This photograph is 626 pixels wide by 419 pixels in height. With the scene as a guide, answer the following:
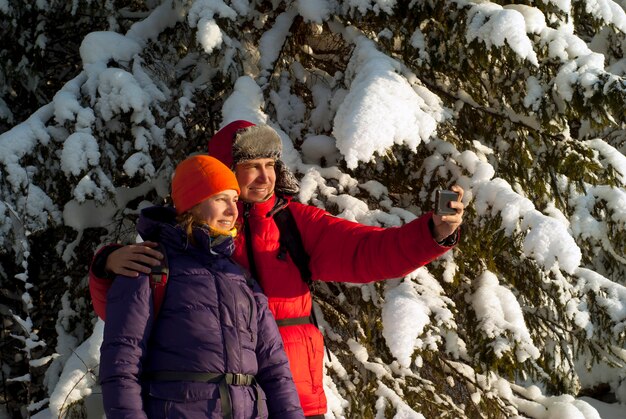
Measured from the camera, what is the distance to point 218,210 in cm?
254

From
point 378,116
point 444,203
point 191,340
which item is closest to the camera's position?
point 191,340

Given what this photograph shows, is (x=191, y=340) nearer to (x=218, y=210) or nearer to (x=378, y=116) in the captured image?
(x=218, y=210)

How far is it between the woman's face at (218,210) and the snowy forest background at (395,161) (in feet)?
3.87

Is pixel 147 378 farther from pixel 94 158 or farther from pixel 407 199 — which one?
pixel 407 199

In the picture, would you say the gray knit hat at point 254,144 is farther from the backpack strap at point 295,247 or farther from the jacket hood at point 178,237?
the jacket hood at point 178,237

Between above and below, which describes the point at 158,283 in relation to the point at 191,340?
above

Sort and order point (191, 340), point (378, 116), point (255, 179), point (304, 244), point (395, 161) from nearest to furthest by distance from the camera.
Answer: point (191, 340), point (255, 179), point (304, 244), point (378, 116), point (395, 161)

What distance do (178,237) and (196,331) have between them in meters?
0.39

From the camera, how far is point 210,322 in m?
2.32

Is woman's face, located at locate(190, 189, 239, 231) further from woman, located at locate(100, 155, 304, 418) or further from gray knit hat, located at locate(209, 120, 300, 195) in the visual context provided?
gray knit hat, located at locate(209, 120, 300, 195)

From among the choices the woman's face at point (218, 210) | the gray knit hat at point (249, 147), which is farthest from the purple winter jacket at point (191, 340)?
the gray knit hat at point (249, 147)

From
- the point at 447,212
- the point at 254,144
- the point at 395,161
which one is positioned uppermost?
the point at 447,212

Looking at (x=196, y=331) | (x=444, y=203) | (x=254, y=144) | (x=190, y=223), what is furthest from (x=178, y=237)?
(x=444, y=203)

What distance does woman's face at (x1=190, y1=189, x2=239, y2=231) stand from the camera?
2531 mm
